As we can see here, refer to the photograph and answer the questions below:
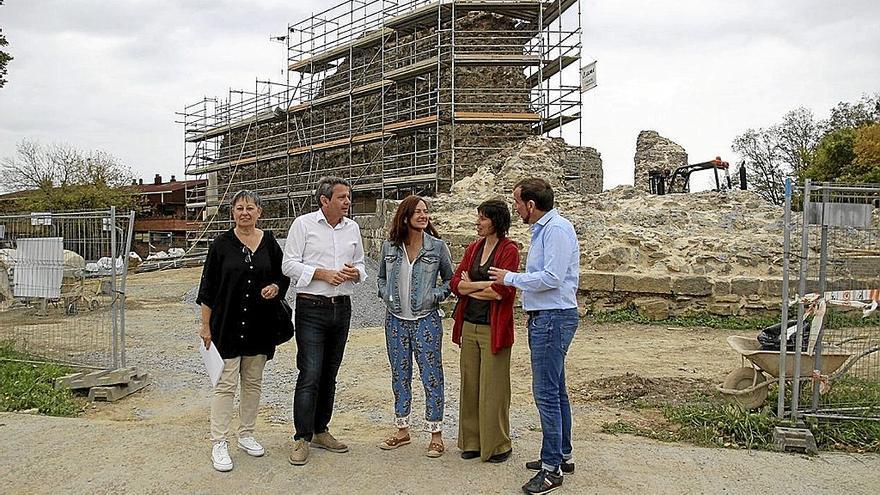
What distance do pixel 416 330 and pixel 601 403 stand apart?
2.83 m

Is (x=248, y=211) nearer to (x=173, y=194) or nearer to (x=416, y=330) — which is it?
(x=416, y=330)

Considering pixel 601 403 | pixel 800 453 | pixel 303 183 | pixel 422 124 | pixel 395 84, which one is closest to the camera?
pixel 800 453

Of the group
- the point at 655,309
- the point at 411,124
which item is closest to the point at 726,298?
the point at 655,309

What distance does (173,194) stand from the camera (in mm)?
56812

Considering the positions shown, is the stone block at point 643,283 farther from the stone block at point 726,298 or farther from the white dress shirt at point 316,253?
the white dress shirt at point 316,253

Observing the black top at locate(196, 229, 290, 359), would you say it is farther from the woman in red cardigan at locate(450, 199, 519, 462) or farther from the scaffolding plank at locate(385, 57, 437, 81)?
the scaffolding plank at locate(385, 57, 437, 81)

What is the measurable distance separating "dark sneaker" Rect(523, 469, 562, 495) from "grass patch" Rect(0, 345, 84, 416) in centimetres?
449

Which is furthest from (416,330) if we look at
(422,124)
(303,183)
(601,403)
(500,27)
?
(303,183)

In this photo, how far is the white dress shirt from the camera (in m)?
4.81

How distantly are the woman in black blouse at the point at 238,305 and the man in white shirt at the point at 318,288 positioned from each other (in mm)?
179

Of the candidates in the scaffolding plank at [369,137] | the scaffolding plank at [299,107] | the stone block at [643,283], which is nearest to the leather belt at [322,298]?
the stone block at [643,283]

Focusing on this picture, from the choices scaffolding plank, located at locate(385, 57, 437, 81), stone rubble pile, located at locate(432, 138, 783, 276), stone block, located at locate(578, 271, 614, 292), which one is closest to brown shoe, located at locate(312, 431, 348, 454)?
stone block, located at locate(578, 271, 614, 292)

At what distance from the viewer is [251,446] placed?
4.89 metres

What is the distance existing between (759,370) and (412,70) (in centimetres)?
1867
